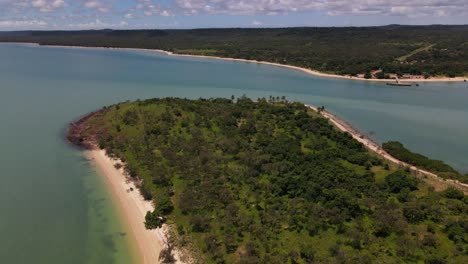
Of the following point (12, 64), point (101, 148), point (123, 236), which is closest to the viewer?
point (123, 236)

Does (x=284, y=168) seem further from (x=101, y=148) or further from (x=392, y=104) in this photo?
(x=392, y=104)

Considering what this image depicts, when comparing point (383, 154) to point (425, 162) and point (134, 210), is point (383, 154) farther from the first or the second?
point (134, 210)

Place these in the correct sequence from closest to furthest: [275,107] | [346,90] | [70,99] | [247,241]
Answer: [247,241] → [275,107] → [70,99] → [346,90]

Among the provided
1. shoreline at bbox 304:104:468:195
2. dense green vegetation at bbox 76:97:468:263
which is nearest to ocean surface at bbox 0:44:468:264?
shoreline at bbox 304:104:468:195

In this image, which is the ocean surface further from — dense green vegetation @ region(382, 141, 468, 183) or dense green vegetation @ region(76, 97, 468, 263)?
dense green vegetation @ region(76, 97, 468, 263)

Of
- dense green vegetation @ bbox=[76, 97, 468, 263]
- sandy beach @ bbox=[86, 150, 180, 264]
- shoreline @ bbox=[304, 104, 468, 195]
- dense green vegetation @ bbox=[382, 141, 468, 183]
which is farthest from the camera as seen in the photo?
dense green vegetation @ bbox=[382, 141, 468, 183]

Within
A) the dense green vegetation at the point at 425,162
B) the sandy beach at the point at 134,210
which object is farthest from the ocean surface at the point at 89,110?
the dense green vegetation at the point at 425,162

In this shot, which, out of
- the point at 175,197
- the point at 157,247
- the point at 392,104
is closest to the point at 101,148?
the point at 175,197
